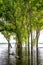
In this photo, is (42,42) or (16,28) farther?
(42,42)

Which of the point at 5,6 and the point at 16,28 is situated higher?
the point at 5,6

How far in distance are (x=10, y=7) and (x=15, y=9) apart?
21.8 inches

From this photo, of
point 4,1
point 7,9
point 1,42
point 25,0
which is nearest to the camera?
point 25,0

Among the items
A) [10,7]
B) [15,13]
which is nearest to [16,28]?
[15,13]

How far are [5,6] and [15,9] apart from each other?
815 millimetres

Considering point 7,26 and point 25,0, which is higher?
point 25,0

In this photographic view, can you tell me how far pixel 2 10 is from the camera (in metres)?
15.2

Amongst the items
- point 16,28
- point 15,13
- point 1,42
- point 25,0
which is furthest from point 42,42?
point 25,0

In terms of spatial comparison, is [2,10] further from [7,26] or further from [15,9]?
[7,26]

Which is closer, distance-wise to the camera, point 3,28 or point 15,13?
point 15,13

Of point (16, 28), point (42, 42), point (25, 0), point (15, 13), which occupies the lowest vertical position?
point (42, 42)

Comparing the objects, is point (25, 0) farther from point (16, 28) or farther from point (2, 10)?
point (16, 28)

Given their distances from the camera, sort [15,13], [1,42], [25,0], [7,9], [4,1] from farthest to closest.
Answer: [1,42] → [15,13] → [7,9] → [4,1] → [25,0]

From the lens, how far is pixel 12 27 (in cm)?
2081
